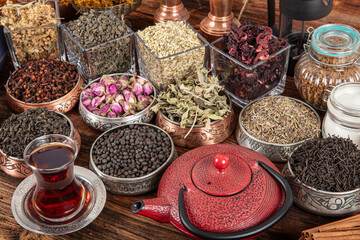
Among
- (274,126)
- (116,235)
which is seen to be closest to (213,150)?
(274,126)

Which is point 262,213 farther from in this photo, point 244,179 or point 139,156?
point 139,156

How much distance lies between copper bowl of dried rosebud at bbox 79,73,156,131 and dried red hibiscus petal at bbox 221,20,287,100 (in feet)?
1.27

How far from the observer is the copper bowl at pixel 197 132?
1693mm

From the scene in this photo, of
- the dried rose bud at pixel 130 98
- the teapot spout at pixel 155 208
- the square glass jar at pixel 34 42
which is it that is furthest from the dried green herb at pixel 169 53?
the teapot spout at pixel 155 208

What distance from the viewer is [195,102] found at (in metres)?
1.75

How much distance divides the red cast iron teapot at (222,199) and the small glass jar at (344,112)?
0.40 meters

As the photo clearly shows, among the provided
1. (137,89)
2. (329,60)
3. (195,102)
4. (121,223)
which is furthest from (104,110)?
(329,60)

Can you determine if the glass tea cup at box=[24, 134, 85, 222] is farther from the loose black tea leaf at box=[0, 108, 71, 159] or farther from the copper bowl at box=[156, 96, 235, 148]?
the copper bowl at box=[156, 96, 235, 148]

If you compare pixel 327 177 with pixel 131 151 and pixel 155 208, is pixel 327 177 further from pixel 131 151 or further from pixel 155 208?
pixel 131 151

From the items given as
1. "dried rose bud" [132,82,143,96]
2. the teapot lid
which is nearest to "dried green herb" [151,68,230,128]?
"dried rose bud" [132,82,143,96]

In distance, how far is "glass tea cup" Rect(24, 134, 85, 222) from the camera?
1308mm

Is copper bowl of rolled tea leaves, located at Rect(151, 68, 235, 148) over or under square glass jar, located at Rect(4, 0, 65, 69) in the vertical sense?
under

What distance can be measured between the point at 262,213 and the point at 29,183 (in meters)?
0.83

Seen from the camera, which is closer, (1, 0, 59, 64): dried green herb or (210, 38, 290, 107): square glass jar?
(210, 38, 290, 107): square glass jar
